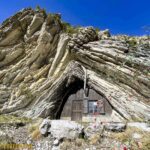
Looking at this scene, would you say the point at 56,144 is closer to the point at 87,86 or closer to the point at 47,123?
the point at 47,123

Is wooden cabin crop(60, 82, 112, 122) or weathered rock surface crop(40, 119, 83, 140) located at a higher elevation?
wooden cabin crop(60, 82, 112, 122)

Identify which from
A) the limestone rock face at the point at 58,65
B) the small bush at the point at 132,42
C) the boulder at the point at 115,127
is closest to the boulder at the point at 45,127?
the boulder at the point at 115,127

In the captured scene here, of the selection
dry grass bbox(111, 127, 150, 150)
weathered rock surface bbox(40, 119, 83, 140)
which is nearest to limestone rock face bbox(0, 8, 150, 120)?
dry grass bbox(111, 127, 150, 150)

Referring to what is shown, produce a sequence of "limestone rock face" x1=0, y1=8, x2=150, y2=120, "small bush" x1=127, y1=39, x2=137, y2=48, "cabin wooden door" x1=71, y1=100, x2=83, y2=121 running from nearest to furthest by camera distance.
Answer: "limestone rock face" x1=0, y1=8, x2=150, y2=120
"small bush" x1=127, y1=39, x2=137, y2=48
"cabin wooden door" x1=71, y1=100, x2=83, y2=121

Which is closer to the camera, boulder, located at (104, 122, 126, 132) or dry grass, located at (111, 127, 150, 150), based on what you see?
dry grass, located at (111, 127, 150, 150)

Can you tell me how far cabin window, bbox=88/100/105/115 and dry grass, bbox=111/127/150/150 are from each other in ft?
22.9

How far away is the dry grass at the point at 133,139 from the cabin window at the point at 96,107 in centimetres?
698

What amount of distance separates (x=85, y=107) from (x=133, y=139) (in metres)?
8.45

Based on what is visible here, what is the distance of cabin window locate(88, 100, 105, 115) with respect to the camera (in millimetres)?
17531

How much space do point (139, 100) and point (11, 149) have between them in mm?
9047

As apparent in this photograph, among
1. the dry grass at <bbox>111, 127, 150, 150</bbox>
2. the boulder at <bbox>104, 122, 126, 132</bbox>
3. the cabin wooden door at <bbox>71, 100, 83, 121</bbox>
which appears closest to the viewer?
the dry grass at <bbox>111, 127, 150, 150</bbox>

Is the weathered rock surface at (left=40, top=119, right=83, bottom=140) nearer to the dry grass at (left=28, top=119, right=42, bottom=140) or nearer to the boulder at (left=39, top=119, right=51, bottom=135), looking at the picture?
the boulder at (left=39, top=119, right=51, bottom=135)

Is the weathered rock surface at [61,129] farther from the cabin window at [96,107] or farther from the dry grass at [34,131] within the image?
the cabin window at [96,107]

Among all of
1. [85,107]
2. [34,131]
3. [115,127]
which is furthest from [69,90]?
[115,127]
